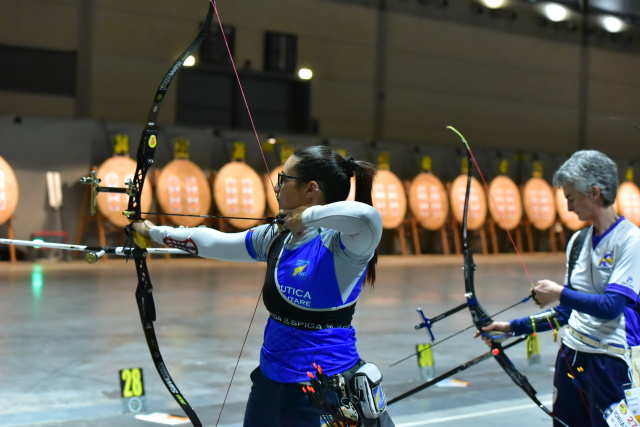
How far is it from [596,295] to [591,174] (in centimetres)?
32

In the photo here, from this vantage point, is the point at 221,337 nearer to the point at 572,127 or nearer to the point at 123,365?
the point at 123,365

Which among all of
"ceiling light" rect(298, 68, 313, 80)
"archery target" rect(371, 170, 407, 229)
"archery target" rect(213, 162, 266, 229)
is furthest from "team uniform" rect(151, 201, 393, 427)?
"ceiling light" rect(298, 68, 313, 80)

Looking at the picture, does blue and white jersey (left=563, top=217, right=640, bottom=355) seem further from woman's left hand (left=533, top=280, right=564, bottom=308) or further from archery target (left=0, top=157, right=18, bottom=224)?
archery target (left=0, top=157, right=18, bottom=224)

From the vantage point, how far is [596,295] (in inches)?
89.7

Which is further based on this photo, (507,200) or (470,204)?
(507,200)

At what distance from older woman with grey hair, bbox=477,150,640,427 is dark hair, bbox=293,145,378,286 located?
655 mm

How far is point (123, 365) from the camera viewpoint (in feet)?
15.1

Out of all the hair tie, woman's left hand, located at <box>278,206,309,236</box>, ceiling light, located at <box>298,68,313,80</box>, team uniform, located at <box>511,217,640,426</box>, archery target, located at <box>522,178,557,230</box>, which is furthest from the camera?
archery target, located at <box>522,178,557,230</box>

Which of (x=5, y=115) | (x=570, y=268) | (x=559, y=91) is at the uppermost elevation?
(x=559, y=91)

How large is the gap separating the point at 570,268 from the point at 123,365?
9.15 feet

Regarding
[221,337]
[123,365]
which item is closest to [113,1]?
[221,337]

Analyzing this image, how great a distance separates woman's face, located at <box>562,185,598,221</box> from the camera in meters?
2.36

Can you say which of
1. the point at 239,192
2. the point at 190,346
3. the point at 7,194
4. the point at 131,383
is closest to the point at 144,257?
the point at 131,383

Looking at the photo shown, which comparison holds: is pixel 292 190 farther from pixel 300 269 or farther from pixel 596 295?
pixel 596 295
